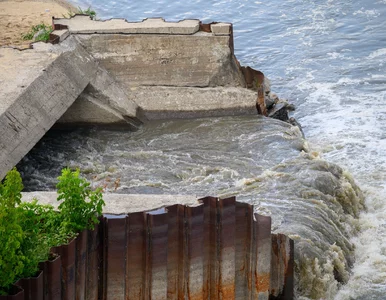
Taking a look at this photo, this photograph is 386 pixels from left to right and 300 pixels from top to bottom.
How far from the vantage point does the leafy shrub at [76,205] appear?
316 inches

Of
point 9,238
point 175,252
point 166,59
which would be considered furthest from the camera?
point 166,59

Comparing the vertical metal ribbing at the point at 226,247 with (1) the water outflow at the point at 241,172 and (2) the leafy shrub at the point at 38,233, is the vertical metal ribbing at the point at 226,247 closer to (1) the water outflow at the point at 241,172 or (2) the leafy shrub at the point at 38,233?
(1) the water outflow at the point at 241,172

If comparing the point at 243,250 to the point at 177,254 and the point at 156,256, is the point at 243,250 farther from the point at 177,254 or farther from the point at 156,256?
the point at 156,256

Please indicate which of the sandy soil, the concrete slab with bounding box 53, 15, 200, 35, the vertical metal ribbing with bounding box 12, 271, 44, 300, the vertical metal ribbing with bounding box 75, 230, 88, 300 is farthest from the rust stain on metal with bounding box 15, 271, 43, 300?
the sandy soil

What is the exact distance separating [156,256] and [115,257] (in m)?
0.46

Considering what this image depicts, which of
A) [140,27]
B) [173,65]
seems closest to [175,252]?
[173,65]

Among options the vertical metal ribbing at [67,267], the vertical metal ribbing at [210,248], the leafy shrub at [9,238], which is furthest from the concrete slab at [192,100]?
the leafy shrub at [9,238]

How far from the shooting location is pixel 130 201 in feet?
30.7

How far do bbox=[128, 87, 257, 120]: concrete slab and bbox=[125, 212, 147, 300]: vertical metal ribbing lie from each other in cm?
690

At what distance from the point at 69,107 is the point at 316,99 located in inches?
253

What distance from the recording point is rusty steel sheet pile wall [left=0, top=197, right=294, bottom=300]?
8328mm

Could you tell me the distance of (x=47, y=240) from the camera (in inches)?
308

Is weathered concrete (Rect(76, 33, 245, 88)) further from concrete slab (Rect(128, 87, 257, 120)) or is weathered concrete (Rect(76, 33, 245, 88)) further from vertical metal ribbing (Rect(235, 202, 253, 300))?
vertical metal ribbing (Rect(235, 202, 253, 300))

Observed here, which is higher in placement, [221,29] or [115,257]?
[221,29]
